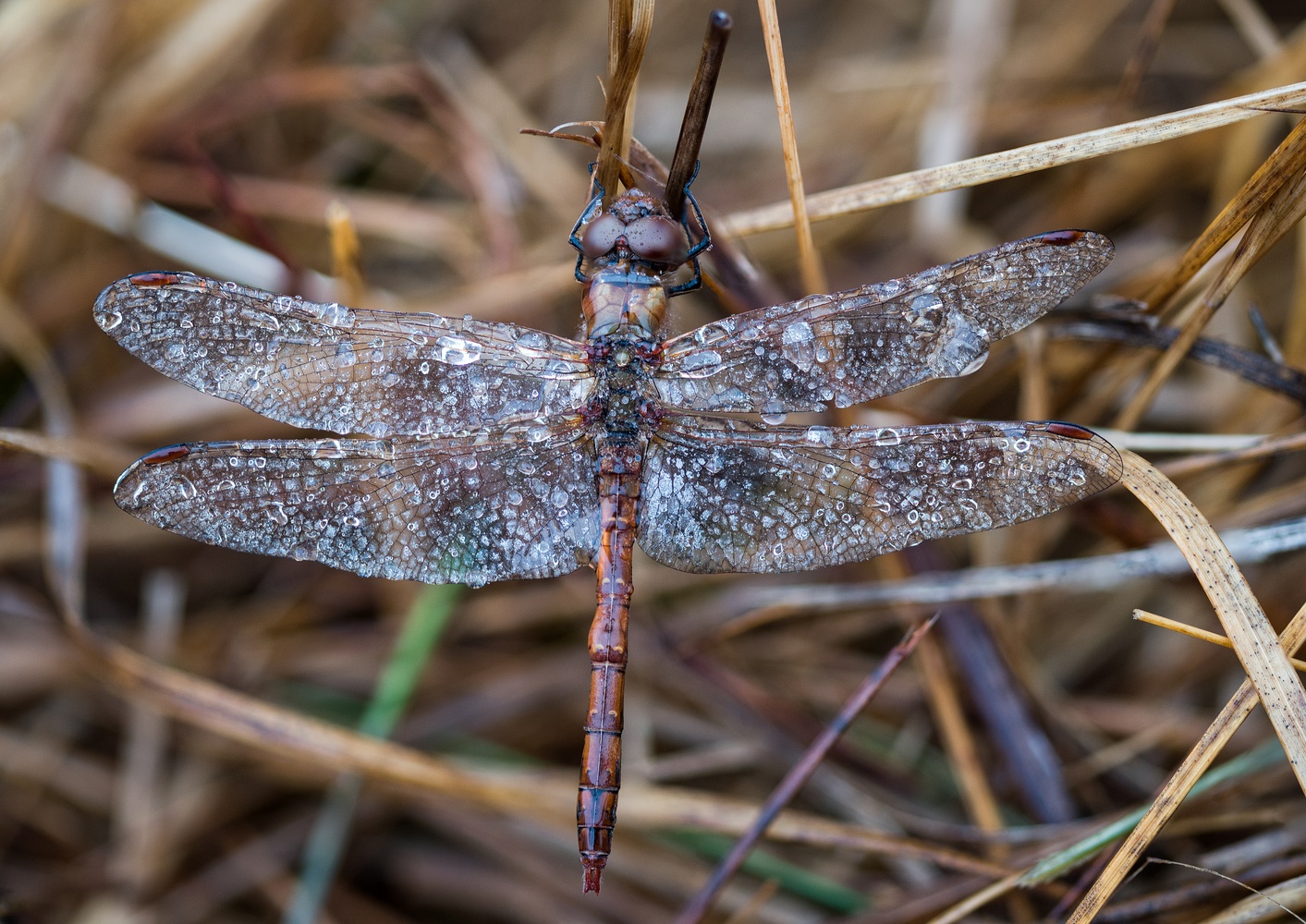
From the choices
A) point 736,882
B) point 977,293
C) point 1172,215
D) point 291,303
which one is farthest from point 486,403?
point 1172,215

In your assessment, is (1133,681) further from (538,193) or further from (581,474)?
(538,193)

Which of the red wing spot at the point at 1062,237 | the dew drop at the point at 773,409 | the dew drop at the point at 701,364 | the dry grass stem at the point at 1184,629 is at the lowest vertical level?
→ the dry grass stem at the point at 1184,629

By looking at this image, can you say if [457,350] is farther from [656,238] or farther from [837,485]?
[837,485]

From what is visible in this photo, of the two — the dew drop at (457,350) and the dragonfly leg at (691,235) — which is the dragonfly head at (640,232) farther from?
the dew drop at (457,350)

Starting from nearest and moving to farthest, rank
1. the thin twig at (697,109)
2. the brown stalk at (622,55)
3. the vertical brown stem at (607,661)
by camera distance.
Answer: the thin twig at (697,109) → the brown stalk at (622,55) → the vertical brown stem at (607,661)

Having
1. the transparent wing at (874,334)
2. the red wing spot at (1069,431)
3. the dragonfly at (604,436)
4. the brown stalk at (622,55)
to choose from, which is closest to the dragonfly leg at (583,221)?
the dragonfly at (604,436)

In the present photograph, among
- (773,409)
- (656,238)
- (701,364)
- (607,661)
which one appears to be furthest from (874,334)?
(607,661)

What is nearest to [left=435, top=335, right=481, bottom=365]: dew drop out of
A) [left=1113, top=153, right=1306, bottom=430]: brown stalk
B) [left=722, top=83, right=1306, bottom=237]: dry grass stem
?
[left=722, top=83, right=1306, bottom=237]: dry grass stem
